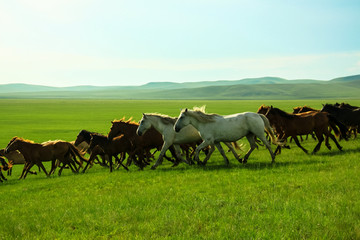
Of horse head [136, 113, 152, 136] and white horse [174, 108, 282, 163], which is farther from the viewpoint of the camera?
horse head [136, 113, 152, 136]

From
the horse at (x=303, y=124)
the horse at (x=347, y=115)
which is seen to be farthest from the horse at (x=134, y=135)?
the horse at (x=347, y=115)

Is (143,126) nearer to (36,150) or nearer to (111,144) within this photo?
(111,144)

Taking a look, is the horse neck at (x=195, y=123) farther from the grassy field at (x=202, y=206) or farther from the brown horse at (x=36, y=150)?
the brown horse at (x=36, y=150)

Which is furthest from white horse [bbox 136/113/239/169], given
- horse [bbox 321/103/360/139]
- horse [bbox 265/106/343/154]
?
horse [bbox 321/103/360/139]

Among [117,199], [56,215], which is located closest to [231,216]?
[117,199]

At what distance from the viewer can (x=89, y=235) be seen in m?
5.78

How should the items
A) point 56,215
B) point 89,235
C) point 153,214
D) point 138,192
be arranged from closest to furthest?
point 89,235, point 153,214, point 56,215, point 138,192

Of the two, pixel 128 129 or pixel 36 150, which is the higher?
pixel 128 129

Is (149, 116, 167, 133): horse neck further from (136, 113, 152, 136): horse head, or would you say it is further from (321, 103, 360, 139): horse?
(321, 103, 360, 139): horse

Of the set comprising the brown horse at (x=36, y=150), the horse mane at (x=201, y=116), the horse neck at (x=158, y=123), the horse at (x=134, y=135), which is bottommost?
the brown horse at (x=36, y=150)

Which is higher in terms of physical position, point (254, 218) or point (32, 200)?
point (254, 218)

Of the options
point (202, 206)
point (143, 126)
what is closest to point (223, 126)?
point (143, 126)

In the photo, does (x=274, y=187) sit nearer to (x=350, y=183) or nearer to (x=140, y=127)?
(x=350, y=183)

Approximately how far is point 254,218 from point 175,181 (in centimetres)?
409
